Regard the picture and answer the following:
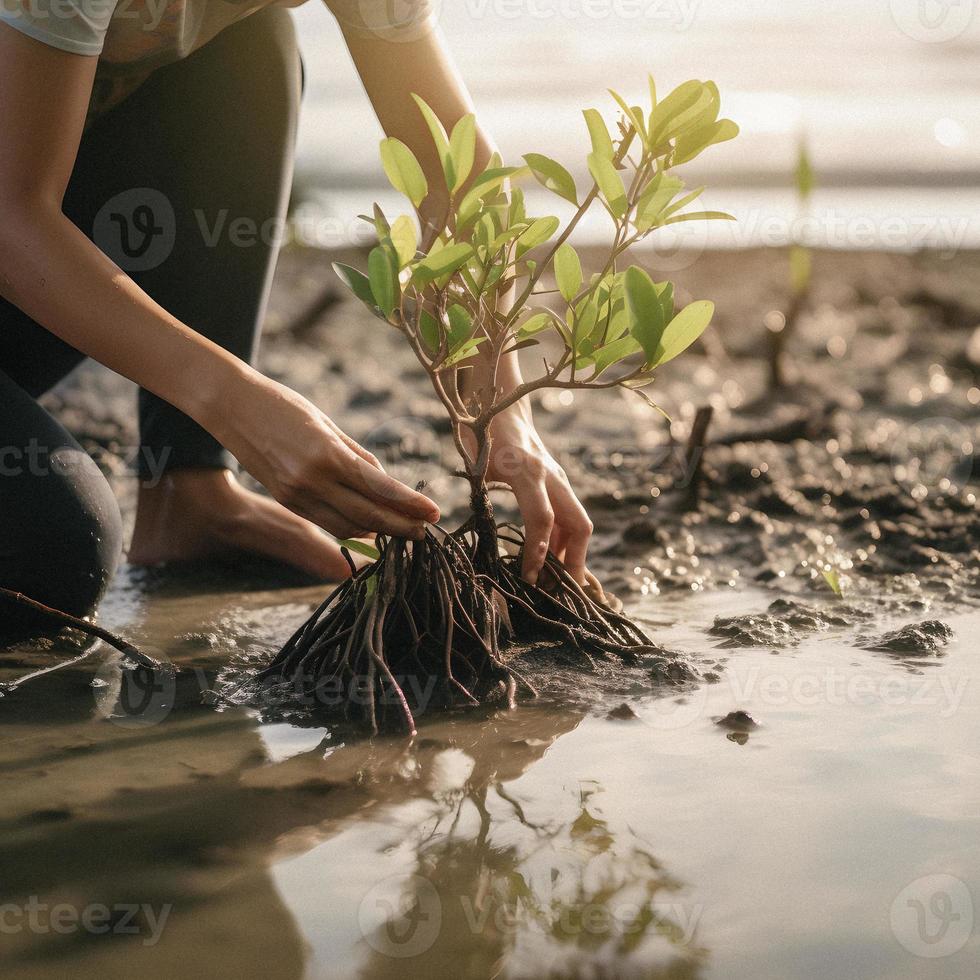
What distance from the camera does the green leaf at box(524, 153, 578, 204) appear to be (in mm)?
1658

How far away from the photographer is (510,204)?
1677mm

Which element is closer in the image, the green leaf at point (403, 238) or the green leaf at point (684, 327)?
the green leaf at point (403, 238)

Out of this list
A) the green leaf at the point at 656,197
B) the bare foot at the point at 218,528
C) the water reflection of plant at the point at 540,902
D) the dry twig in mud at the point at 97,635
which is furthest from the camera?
the bare foot at the point at 218,528

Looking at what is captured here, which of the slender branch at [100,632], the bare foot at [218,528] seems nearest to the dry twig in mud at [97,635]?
the slender branch at [100,632]

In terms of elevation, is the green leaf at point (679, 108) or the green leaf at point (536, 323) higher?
the green leaf at point (679, 108)

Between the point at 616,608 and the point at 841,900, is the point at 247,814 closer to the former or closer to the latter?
the point at 841,900

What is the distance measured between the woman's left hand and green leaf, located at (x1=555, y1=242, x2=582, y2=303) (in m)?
0.29

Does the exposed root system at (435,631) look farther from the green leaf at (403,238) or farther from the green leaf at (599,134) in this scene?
the green leaf at (599,134)

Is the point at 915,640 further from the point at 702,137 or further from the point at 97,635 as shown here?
the point at 97,635

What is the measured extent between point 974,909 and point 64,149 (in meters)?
1.45

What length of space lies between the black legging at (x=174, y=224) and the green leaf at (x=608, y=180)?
105cm

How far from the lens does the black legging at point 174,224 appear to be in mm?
2072

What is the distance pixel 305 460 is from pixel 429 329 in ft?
0.98

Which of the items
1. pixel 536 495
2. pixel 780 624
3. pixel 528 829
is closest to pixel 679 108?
pixel 536 495
